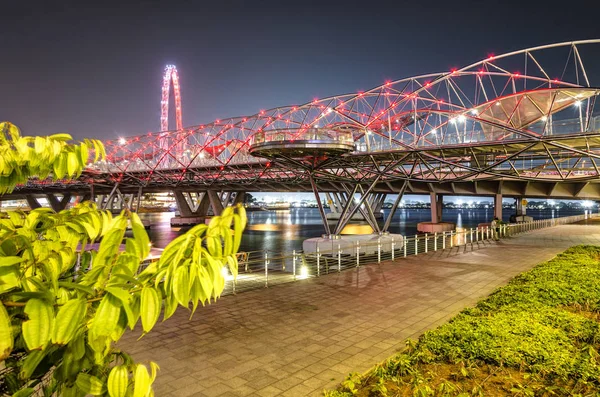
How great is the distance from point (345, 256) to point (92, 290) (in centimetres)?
3021

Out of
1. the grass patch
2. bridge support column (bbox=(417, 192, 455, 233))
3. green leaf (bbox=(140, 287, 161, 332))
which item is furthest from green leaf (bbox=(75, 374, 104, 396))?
bridge support column (bbox=(417, 192, 455, 233))

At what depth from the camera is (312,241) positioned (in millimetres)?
34812

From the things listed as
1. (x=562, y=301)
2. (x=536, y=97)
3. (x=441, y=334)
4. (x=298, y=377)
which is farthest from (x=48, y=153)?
(x=536, y=97)

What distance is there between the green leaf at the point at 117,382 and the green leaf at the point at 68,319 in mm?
389

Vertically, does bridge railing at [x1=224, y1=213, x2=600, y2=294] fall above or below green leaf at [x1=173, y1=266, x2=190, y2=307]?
below

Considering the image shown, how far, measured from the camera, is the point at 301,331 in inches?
396

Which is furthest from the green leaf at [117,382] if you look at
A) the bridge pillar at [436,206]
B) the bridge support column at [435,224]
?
the bridge pillar at [436,206]

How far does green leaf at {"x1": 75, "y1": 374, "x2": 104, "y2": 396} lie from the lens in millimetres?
2208

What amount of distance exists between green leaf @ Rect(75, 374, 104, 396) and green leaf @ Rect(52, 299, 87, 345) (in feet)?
1.49

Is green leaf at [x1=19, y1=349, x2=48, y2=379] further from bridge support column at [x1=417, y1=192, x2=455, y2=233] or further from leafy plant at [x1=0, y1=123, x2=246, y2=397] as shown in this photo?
bridge support column at [x1=417, y1=192, x2=455, y2=233]

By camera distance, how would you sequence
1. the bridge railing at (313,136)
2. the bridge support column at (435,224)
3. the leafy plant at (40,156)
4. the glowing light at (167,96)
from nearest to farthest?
1. the leafy plant at (40,156)
2. the bridge railing at (313,136)
3. the bridge support column at (435,224)
4. the glowing light at (167,96)

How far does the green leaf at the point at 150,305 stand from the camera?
6.14 feet

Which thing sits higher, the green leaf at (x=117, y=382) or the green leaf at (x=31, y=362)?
the green leaf at (x=31, y=362)

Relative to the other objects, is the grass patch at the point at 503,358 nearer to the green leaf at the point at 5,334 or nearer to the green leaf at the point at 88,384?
the green leaf at the point at 88,384
